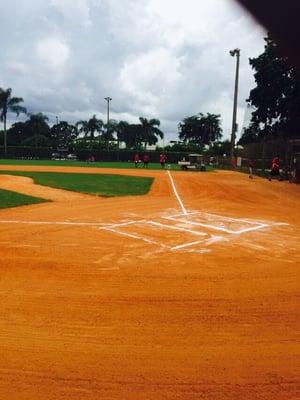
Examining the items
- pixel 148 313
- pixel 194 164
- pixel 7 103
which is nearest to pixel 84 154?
pixel 7 103

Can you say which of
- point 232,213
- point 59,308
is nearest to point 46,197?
point 232,213

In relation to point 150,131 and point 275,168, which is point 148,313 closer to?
point 275,168

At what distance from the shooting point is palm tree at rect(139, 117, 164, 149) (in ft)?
292

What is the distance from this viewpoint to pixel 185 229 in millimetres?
8867

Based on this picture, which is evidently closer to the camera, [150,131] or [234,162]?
[234,162]

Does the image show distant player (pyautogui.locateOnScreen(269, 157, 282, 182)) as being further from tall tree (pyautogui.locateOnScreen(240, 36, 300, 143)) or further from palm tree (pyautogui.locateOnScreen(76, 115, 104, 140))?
palm tree (pyautogui.locateOnScreen(76, 115, 104, 140))

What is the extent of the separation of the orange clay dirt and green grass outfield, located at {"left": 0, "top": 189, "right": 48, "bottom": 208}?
3.39 metres

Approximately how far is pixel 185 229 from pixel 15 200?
678 cm


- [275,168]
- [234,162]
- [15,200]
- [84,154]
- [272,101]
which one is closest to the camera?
[15,200]

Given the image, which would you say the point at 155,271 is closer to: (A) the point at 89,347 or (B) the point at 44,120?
(A) the point at 89,347

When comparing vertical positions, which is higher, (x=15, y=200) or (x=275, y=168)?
(x=275, y=168)

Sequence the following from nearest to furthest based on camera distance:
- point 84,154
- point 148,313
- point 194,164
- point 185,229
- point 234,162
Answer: point 148,313 < point 185,229 < point 194,164 < point 234,162 < point 84,154

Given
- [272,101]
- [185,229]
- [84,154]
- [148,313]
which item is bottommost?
[148,313]

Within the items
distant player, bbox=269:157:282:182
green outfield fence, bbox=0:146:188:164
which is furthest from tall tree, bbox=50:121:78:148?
distant player, bbox=269:157:282:182
